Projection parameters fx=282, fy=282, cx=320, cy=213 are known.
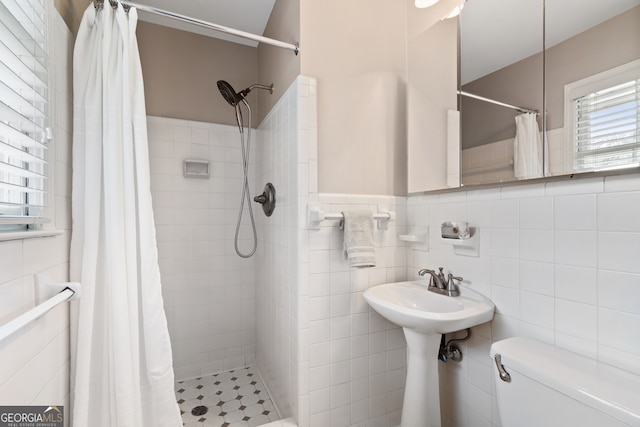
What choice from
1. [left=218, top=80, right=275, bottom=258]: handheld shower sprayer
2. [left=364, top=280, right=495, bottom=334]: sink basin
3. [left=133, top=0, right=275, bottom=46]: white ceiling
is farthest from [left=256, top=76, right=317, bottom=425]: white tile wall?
[left=133, top=0, right=275, bottom=46]: white ceiling

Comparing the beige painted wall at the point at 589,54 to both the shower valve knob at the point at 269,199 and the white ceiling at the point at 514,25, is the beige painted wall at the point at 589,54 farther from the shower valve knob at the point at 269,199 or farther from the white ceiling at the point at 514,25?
the shower valve knob at the point at 269,199

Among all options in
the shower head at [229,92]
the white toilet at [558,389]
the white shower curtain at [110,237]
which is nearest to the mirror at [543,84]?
the white toilet at [558,389]

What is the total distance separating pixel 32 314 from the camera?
0.73 m

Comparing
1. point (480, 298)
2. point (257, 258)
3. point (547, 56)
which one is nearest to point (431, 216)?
point (480, 298)

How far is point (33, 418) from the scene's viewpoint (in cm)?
87

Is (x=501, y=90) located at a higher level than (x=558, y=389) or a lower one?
higher

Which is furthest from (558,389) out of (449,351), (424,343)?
(449,351)

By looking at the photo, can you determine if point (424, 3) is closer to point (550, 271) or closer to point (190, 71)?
point (550, 271)

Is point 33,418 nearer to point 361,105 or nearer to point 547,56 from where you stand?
point 361,105

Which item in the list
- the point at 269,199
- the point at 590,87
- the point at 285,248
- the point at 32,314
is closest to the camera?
the point at 32,314

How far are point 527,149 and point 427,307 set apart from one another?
813mm

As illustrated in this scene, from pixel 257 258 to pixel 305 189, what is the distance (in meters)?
1.08

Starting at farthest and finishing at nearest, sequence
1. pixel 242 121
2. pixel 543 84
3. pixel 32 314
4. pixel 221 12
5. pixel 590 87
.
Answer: pixel 242 121 → pixel 221 12 → pixel 543 84 → pixel 590 87 → pixel 32 314

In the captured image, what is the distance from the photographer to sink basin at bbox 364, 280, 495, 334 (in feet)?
3.57
